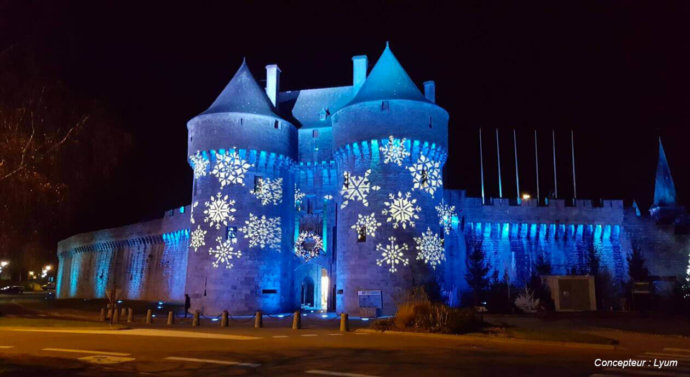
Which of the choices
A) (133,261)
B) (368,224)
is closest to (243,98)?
(368,224)

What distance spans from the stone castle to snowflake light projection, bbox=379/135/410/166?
5 centimetres

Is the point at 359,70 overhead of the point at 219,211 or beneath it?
overhead

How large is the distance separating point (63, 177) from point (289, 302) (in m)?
18.6

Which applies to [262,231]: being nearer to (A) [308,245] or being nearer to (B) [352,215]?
(A) [308,245]

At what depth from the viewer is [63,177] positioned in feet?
53.5

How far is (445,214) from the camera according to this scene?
1332 inches

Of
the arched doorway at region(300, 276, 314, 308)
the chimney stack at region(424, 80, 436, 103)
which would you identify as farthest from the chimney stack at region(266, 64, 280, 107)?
the arched doorway at region(300, 276, 314, 308)

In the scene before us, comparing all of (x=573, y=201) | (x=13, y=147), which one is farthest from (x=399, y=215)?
(x=13, y=147)

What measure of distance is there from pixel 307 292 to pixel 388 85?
14832mm

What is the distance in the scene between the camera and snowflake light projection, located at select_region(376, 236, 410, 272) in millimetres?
28859

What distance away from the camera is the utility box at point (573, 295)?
24250 millimetres

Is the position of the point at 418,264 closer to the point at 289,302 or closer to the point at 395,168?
the point at 395,168

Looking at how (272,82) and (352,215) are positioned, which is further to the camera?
(272,82)

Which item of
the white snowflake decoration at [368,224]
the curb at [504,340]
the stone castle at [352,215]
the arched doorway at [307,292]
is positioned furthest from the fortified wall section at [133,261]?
the curb at [504,340]
